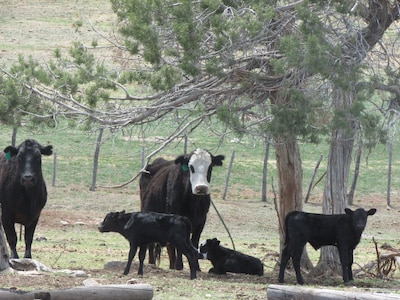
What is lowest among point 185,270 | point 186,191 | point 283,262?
point 185,270

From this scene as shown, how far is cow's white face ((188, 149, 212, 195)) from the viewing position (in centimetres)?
1622

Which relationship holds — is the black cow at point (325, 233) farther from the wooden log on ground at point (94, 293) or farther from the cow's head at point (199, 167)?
the wooden log on ground at point (94, 293)

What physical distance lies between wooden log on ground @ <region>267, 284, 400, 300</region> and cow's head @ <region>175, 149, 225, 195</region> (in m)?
5.29

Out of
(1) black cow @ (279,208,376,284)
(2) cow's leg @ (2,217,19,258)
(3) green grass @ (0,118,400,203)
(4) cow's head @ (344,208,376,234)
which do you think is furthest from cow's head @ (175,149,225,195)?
(3) green grass @ (0,118,400,203)

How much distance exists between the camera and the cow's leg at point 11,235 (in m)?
16.1

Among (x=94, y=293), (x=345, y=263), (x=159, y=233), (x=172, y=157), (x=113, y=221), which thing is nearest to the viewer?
(x=94, y=293)

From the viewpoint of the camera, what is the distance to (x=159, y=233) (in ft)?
48.8

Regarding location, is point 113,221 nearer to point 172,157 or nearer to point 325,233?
point 325,233

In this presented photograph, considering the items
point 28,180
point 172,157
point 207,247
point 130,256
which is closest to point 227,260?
point 207,247

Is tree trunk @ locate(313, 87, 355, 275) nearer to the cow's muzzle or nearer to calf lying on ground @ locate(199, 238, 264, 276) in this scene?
calf lying on ground @ locate(199, 238, 264, 276)

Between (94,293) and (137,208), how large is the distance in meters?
16.6

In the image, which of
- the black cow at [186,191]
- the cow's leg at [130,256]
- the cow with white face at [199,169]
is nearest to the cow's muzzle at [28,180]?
the black cow at [186,191]

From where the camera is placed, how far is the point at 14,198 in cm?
1650

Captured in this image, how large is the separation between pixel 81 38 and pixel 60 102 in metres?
37.9
